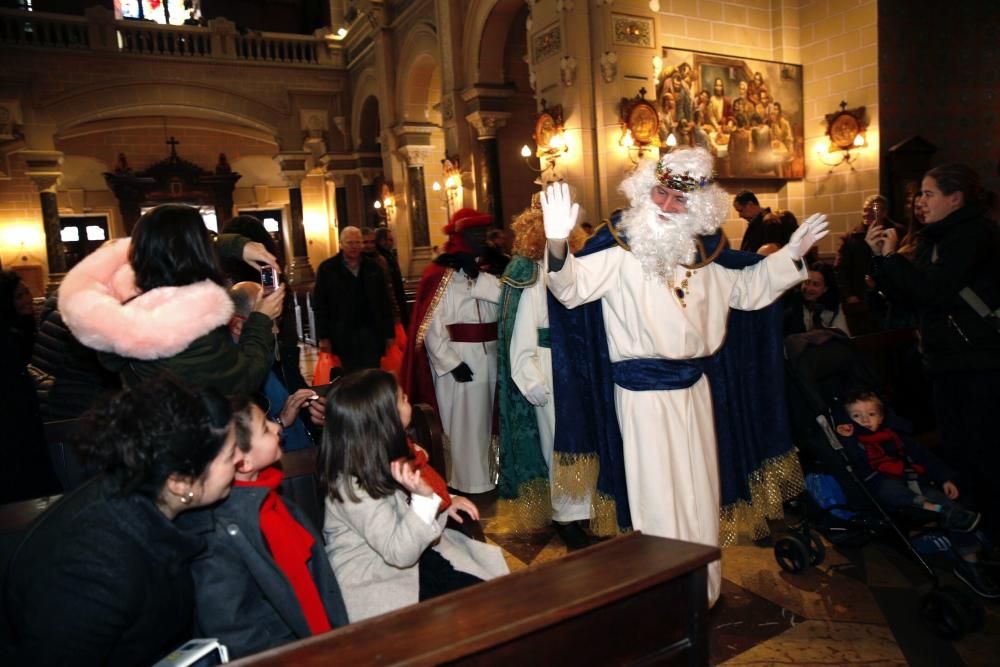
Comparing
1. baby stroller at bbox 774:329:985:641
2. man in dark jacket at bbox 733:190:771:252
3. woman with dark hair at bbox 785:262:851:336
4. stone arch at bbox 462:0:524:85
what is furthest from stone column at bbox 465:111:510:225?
baby stroller at bbox 774:329:985:641

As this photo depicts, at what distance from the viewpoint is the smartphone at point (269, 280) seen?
2.49 meters

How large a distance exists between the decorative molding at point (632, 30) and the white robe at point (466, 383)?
4.66 meters

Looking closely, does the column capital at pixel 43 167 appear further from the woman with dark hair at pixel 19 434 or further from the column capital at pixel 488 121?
the woman with dark hair at pixel 19 434

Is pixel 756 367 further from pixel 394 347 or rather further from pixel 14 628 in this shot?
pixel 394 347

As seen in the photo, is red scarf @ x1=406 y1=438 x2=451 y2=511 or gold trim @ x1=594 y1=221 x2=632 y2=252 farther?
gold trim @ x1=594 y1=221 x2=632 y2=252

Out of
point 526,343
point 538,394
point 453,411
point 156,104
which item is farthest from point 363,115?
point 538,394

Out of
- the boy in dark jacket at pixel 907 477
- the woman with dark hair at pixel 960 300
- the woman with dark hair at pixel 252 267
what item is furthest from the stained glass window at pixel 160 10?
the boy in dark jacket at pixel 907 477

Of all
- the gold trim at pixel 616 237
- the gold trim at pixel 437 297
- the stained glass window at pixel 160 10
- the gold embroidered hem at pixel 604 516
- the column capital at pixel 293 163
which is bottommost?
the gold embroidered hem at pixel 604 516

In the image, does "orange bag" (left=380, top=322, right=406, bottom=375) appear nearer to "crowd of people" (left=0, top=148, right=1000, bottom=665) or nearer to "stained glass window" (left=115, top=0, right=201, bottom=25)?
"crowd of people" (left=0, top=148, right=1000, bottom=665)

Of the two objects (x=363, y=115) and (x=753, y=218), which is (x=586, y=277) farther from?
(x=363, y=115)

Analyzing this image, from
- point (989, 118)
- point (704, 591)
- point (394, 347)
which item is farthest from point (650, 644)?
point (989, 118)

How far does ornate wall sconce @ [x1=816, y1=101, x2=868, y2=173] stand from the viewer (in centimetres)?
816

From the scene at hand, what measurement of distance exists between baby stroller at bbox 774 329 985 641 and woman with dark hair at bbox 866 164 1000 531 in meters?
0.30

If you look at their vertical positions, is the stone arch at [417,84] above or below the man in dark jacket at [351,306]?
above
